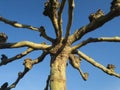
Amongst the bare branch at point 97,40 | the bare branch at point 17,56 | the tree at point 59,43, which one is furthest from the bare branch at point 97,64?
Answer: the bare branch at point 17,56

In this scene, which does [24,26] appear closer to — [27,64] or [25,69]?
[27,64]

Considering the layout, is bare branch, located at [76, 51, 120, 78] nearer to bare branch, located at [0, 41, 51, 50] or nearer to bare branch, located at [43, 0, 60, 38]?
bare branch, located at [0, 41, 51, 50]

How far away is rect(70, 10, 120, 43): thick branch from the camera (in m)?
7.23

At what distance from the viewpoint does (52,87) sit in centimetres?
749

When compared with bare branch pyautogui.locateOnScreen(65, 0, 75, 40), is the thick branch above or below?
below

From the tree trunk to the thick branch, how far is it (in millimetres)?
372

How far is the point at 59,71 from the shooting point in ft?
25.1

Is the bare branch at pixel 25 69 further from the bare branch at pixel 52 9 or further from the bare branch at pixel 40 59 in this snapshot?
the bare branch at pixel 52 9

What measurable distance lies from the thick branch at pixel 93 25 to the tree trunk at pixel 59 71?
372 millimetres

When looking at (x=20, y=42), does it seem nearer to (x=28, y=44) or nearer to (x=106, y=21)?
(x=28, y=44)

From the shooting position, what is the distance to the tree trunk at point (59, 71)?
7480 mm

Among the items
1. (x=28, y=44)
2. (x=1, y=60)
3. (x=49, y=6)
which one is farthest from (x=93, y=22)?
(x=1, y=60)

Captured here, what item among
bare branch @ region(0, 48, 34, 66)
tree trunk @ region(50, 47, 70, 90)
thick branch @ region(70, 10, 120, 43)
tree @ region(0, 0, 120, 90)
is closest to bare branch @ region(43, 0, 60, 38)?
tree @ region(0, 0, 120, 90)

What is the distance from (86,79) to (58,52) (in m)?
1.74
